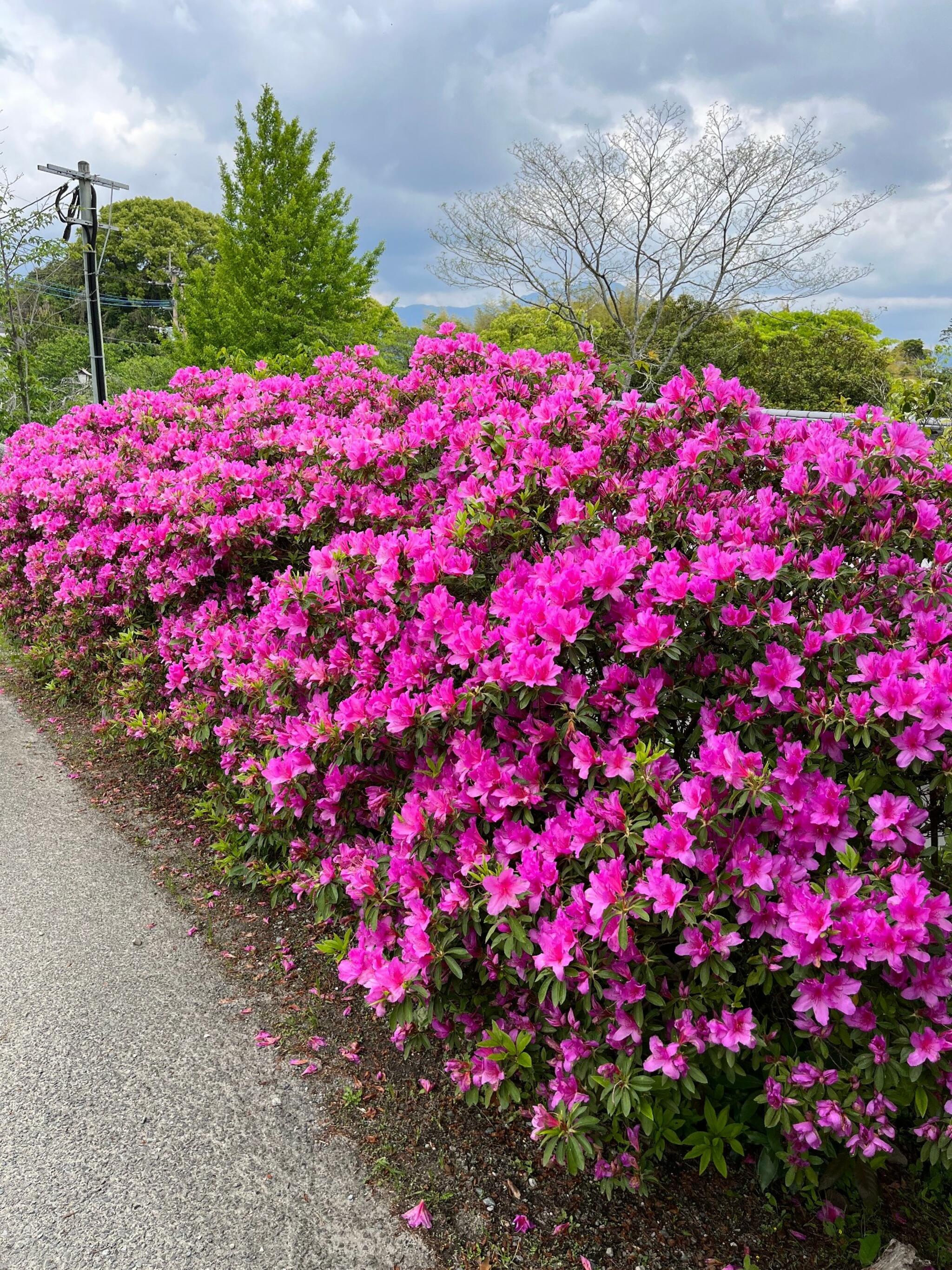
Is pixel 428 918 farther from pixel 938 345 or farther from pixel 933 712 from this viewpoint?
pixel 938 345

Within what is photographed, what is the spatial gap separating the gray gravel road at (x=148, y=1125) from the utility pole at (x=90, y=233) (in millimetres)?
9940

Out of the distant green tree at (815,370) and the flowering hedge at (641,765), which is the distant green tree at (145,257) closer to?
the distant green tree at (815,370)

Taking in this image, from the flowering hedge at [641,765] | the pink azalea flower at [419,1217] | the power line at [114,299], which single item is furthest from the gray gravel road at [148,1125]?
the power line at [114,299]

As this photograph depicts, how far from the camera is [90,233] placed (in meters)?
11.9

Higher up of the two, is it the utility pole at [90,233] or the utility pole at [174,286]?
the utility pole at [174,286]

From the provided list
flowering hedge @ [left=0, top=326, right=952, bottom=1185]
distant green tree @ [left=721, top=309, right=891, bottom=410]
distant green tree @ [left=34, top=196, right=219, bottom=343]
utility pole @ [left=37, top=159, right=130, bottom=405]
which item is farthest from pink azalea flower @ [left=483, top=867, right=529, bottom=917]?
distant green tree @ [left=34, top=196, right=219, bottom=343]

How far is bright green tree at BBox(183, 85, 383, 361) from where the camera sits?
61.7 ft

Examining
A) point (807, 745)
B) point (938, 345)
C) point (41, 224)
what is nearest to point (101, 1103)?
point (807, 745)

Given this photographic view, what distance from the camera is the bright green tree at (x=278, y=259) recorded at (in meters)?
18.8

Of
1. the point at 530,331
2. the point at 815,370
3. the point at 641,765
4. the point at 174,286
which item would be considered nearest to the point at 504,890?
the point at 641,765

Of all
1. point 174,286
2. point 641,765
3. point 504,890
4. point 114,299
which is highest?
point 174,286

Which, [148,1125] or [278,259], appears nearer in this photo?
[148,1125]

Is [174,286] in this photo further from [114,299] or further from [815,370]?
[815,370]

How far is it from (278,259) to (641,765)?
20136mm
